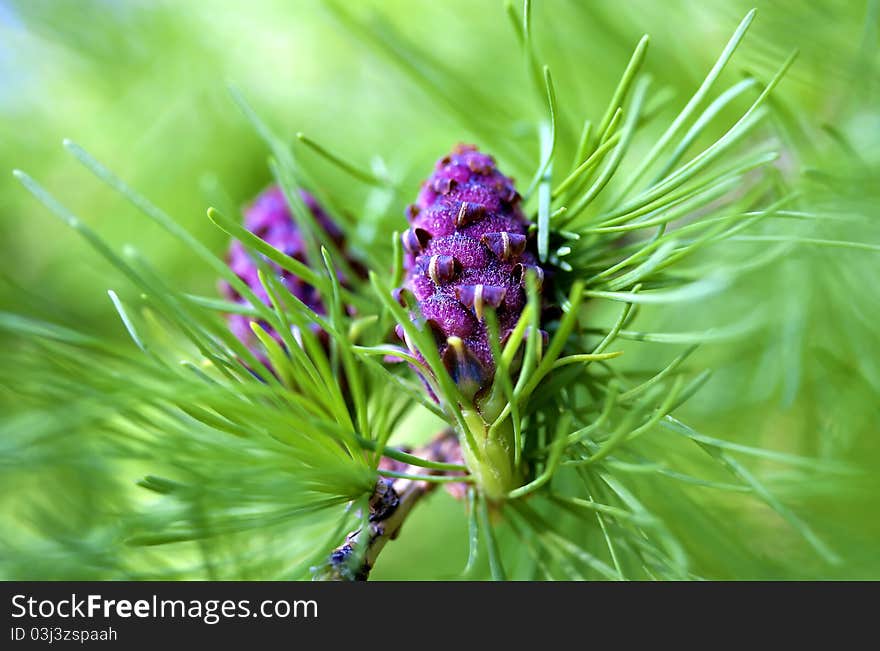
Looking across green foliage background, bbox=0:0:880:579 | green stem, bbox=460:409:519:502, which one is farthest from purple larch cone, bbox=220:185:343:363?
green stem, bbox=460:409:519:502

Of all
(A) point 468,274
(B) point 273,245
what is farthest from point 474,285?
(B) point 273,245

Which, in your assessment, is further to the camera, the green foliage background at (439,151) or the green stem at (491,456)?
the green foliage background at (439,151)

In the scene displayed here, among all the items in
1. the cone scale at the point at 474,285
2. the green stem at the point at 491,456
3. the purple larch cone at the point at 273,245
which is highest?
the purple larch cone at the point at 273,245

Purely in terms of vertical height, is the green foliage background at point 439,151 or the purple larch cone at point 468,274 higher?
the green foliage background at point 439,151

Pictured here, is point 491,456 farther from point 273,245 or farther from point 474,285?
point 273,245

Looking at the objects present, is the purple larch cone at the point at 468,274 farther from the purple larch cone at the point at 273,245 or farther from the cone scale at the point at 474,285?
the purple larch cone at the point at 273,245

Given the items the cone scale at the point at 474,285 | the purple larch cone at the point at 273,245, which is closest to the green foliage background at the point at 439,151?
the purple larch cone at the point at 273,245

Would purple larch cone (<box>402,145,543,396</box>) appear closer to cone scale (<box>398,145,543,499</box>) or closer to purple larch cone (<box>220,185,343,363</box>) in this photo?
cone scale (<box>398,145,543,499</box>)
